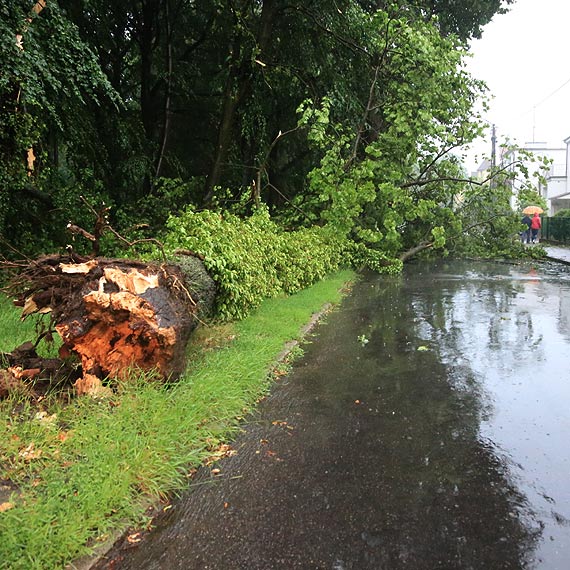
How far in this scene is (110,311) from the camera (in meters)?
4.39

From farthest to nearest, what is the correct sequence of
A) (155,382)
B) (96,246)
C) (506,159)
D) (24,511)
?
(506,159), (96,246), (155,382), (24,511)

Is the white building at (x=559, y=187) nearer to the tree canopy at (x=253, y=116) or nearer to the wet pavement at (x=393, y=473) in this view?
the tree canopy at (x=253, y=116)

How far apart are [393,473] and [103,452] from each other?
1.83m

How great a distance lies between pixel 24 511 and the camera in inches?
104

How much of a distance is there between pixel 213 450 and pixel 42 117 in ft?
25.4

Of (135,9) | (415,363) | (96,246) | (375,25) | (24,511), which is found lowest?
(415,363)

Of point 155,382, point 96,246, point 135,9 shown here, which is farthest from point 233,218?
point 135,9

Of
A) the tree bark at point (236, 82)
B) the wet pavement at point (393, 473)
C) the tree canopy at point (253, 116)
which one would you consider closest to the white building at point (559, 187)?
the tree canopy at point (253, 116)

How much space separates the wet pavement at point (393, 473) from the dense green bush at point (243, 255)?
1.30m

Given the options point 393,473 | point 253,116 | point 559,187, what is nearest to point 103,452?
point 393,473

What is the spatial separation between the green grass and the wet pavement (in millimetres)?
189

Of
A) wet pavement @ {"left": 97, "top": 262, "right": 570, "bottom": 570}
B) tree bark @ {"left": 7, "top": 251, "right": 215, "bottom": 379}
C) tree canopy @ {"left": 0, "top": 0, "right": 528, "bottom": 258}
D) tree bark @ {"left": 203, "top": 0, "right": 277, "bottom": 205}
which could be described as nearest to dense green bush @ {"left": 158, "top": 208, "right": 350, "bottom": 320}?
wet pavement @ {"left": 97, "top": 262, "right": 570, "bottom": 570}

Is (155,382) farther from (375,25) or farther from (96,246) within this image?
(375,25)

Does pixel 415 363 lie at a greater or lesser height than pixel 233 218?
lesser
